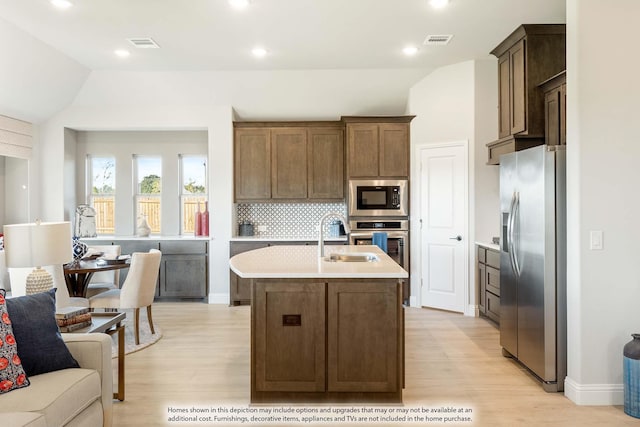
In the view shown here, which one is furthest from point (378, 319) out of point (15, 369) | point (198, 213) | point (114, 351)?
point (198, 213)

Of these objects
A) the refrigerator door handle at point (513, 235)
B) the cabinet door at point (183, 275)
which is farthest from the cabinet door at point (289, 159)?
the refrigerator door handle at point (513, 235)

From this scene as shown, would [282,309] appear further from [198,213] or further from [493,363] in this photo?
[198,213]

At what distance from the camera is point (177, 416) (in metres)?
2.72

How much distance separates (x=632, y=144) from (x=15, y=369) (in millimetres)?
3799

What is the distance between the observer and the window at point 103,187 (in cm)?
660

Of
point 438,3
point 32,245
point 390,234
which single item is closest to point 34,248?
point 32,245

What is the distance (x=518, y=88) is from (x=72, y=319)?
4.28 meters

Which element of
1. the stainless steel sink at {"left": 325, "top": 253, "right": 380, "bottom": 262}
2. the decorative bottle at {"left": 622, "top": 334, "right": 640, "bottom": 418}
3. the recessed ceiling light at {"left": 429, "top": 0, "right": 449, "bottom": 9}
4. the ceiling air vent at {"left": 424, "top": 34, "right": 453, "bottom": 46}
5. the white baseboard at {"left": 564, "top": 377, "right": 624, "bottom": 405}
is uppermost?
the ceiling air vent at {"left": 424, "top": 34, "right": 453, "bottom": 46}

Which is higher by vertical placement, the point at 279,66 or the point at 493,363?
the point at 279,66

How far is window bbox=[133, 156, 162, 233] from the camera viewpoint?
21.8ft

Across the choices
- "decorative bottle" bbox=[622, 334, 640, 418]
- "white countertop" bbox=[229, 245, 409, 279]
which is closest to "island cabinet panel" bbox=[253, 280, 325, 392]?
"white countertop" bbox=[229, 245, 409, 279]

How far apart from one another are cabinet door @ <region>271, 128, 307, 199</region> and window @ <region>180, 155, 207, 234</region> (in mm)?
1247

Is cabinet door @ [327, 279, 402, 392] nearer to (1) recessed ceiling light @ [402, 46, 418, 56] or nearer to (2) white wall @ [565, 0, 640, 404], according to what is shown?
(2) white wall @ [565, 0, 640, 404]

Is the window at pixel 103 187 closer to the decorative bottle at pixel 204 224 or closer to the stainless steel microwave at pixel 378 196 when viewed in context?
the decorative bottle at pixel 204 224
